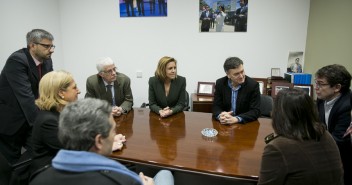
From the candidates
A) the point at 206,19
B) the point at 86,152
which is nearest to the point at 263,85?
the point at 206,19

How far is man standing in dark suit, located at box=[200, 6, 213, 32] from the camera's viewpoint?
3.80m

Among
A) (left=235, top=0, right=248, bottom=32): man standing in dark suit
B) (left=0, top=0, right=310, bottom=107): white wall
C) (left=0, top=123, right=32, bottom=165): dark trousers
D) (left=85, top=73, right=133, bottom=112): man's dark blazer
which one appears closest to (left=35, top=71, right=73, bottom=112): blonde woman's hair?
(left=0, top=123, right=32, bottom=165): dark trousers

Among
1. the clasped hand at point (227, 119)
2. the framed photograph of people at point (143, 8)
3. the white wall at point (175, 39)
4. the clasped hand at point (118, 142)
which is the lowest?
the clasped hand at point (118, 142)

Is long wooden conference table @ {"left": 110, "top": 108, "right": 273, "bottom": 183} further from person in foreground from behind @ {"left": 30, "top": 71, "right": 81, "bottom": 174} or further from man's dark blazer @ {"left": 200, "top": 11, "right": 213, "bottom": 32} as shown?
man's dark blazer @ {"left": 200, "top": 11, "right": 213, "bottom": 32}

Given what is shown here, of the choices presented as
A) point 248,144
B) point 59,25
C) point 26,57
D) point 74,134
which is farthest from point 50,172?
point 59,25

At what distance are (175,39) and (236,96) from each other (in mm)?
1864

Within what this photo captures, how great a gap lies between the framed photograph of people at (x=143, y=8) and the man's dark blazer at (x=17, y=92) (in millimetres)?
2059

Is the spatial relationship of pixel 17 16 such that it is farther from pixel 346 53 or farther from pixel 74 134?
pixel 346 53

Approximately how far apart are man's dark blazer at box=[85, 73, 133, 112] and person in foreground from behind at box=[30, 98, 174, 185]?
160cm

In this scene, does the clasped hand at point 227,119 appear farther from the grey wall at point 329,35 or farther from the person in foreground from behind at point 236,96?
the grey wall at point 329,35

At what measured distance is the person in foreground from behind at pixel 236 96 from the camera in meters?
2.31

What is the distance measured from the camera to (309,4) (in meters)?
3.56

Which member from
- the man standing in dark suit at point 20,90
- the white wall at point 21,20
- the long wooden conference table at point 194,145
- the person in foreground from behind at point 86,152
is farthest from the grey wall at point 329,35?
the white wall at point 21,20

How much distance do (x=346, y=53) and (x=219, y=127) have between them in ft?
6.49
